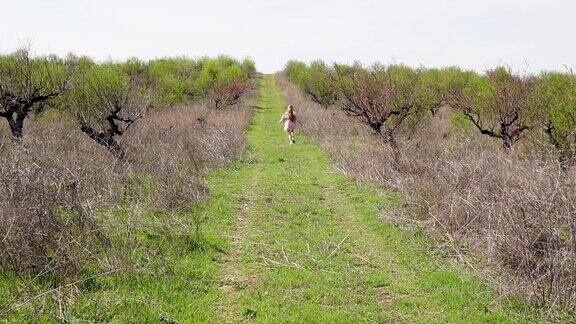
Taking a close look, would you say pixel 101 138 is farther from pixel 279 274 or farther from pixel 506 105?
pixel 506 105

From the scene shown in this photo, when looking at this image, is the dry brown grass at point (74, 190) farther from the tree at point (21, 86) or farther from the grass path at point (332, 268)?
the grass path at point (332, 268)

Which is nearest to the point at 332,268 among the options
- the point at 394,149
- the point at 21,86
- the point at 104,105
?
the point at 394,149

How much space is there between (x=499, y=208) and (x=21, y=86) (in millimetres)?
12740

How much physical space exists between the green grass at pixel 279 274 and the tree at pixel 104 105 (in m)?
4.45

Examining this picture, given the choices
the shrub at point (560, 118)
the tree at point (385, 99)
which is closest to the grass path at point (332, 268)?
the tree at point (385, 99)

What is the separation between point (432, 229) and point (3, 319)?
6233mm

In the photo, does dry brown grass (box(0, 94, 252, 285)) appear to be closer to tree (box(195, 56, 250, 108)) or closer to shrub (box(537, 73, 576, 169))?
shrub (box(537, 73, 576, 169))

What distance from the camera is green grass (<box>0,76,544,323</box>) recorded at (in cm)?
532

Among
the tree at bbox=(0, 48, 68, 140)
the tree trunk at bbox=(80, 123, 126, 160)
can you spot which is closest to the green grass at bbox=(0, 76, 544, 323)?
the tree trunk at bbox=(80, 123, 126, 160)

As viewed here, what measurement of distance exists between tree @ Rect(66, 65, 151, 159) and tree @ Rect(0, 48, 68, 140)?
25.1 inches

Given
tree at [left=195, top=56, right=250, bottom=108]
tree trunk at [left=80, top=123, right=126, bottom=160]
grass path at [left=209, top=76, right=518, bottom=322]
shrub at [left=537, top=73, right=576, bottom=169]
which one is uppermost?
tree at [left=195, top=56, right=250, bottom=108]

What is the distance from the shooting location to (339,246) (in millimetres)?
7691

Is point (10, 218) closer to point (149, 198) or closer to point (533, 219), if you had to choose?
point (149, 198)

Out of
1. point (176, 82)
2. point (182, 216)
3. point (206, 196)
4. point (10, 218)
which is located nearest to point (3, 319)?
point (10, 218)
